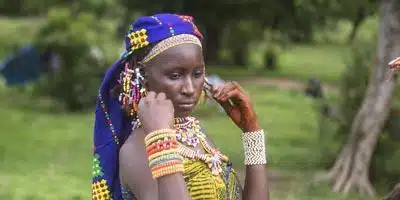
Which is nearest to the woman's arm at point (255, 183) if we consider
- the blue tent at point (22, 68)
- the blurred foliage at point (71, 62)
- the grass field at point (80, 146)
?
the grass field at point (80, 146)

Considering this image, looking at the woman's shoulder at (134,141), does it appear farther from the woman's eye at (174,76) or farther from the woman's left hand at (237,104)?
the woman's left hand at (237,104)

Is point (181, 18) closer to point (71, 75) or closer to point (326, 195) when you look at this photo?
point (326, 195)

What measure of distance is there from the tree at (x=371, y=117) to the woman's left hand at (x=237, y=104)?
5711 millimetres

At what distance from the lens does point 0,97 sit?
59.7 feet

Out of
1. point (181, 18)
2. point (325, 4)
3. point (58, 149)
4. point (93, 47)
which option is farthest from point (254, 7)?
point (181, 18)

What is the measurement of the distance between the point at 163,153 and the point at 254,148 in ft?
1.99

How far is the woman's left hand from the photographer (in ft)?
9.55

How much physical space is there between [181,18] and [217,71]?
21.3 metres

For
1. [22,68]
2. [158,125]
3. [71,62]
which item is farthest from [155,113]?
[22,68]

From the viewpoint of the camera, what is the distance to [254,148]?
3.02m

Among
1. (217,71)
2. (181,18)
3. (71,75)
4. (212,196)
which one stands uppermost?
Answer: (217,71)

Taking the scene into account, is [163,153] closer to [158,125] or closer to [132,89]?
[158,125]

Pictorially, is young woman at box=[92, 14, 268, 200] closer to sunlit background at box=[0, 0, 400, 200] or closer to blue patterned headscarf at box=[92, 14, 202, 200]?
blue patterned headscarf at box=[92, 14, 202, 200]

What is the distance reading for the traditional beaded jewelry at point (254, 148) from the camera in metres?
3.00
